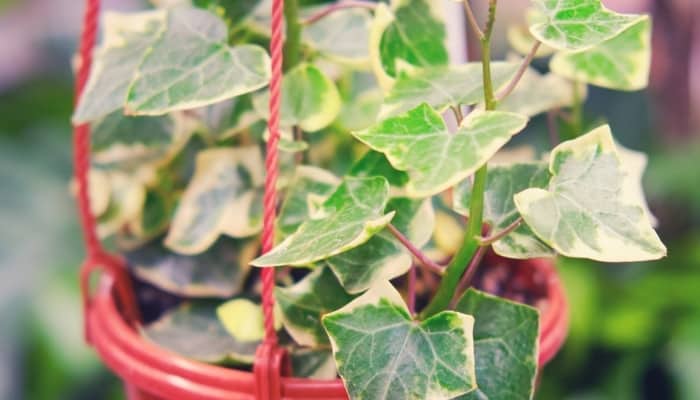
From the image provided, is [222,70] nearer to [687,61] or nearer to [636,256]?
[636,256]

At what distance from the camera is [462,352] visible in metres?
0.49

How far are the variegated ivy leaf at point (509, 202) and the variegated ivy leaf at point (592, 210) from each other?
37 mm

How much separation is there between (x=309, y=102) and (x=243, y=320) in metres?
0.18

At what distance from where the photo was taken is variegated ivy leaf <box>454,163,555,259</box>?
0.52m

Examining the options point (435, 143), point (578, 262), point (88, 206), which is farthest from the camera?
point (578, 262)

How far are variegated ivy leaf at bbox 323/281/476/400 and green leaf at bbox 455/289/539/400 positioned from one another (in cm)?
5

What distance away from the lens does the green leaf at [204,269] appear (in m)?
0.72

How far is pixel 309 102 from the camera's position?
652mm

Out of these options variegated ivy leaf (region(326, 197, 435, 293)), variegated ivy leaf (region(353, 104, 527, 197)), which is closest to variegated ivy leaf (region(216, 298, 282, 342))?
variegated ivy leaf (region(326, 197, 435, 293))

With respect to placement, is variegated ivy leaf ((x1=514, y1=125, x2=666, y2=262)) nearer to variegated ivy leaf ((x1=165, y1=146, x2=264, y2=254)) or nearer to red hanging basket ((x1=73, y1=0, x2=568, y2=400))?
red hanging basket ((x1=73, y1=0, x2=568, y2=400))

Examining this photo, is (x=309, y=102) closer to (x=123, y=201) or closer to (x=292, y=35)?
(x=292, y=35)

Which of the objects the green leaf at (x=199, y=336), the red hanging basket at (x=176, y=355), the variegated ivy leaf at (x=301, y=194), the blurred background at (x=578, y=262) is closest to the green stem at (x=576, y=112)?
the red hanging basket at (x=176, y=355)

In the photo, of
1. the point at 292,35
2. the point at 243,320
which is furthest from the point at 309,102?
the point at 243,320

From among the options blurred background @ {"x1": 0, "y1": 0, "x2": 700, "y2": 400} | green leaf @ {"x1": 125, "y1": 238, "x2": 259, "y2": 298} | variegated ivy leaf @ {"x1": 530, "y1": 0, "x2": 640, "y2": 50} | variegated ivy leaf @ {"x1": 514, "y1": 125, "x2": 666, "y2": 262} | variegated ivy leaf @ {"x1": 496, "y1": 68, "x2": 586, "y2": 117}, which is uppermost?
variegated ivy leaf @ {"x1": 530, "y1": 0, "x2": 640, "y2": 50}
